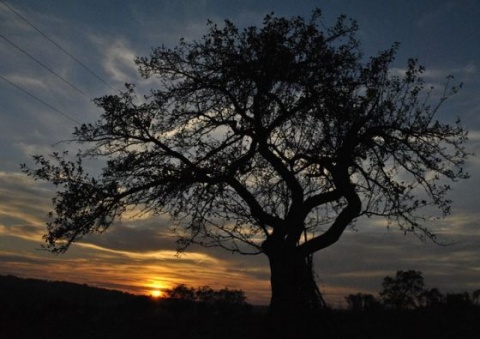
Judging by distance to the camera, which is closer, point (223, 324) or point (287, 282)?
point (287, 282)

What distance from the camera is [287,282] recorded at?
16062mm

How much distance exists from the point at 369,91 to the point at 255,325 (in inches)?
421

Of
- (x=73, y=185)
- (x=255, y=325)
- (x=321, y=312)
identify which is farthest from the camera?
(x=255, y=325)

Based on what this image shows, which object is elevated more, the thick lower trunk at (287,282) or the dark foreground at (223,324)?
the thick lower trunk at (287,282)

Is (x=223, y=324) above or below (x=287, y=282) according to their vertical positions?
below

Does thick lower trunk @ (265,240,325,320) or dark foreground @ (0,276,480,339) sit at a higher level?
thick lower trunk @ (265,240,325,320)

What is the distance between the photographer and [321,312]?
1744cm

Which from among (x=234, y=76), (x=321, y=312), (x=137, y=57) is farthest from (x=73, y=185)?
(x=321, y=312)

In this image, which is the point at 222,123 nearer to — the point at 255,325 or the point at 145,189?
the point at 145,189

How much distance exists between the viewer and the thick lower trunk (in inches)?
627

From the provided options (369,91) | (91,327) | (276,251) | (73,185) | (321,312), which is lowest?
(91,327)

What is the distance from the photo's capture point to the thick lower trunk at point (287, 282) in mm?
15930

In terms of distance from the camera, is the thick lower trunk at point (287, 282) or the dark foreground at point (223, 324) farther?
the dark foreground at point (223, 324)

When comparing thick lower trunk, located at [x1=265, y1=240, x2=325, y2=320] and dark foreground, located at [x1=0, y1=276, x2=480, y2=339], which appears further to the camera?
dark foreground, located at [x1=0, y1=276, x2=480, y2=339]
